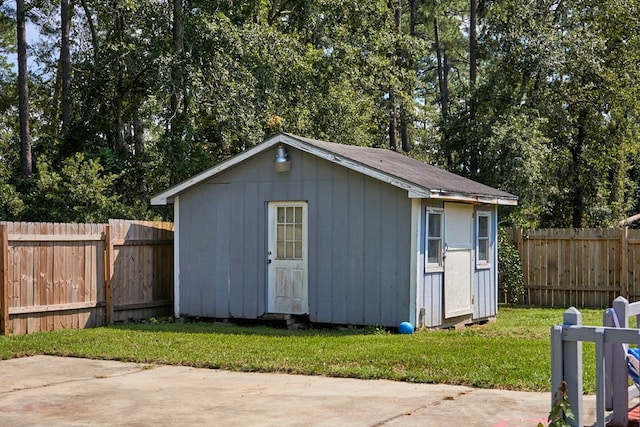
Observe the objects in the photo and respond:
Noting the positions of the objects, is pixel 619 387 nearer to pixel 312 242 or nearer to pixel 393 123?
pixel 312 242

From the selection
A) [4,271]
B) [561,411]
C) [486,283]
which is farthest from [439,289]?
[561,411]

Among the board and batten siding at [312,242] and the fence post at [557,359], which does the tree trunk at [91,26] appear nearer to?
the board and batten siding at [312,242]

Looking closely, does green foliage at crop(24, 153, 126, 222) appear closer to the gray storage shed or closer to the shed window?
the gray storage shed

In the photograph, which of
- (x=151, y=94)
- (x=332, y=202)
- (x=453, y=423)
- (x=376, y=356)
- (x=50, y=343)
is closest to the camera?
(x=453, y=423)

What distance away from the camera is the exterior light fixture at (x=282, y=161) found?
14328 mm

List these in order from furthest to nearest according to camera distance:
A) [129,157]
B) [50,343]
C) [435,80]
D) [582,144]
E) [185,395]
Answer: [435,80]
[582,144]
[129,157]
[50,343]
[185,395]

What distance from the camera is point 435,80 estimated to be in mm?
44125

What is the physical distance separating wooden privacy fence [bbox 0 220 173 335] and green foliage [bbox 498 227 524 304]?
7581 mm

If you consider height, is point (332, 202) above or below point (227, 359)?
above

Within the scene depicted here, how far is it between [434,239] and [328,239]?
177 cm

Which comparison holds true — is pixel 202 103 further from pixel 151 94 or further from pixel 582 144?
pixel 582 144

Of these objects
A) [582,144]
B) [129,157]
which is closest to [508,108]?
[582,144]

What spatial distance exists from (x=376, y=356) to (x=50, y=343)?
4.92 meters

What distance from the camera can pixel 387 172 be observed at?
43.7ft
